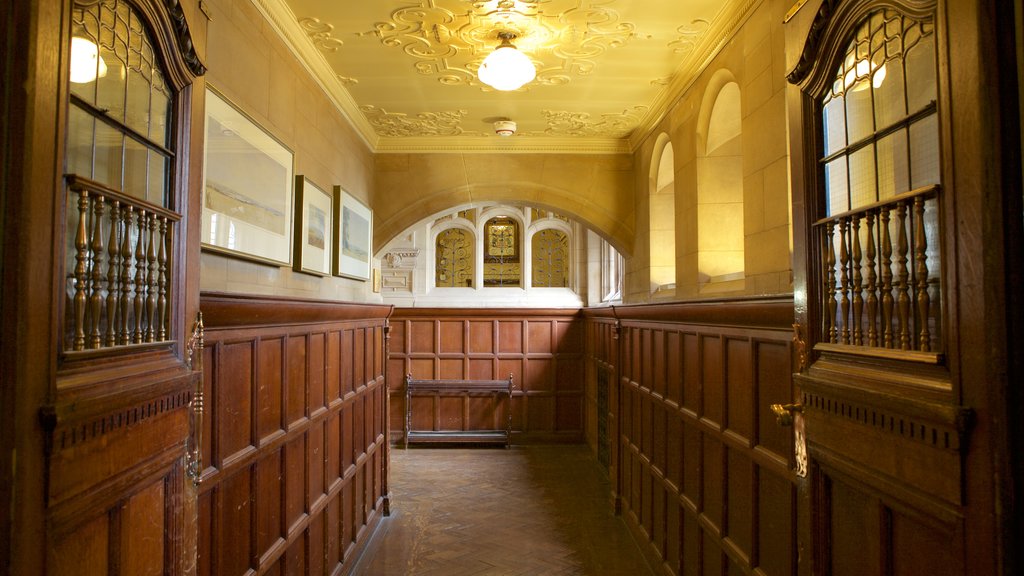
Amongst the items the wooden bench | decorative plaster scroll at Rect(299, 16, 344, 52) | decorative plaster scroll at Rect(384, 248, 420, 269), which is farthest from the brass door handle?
decorative plaster scroll at Rect(384, 248, 420, 269)

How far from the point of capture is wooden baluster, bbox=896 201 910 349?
3.23ft

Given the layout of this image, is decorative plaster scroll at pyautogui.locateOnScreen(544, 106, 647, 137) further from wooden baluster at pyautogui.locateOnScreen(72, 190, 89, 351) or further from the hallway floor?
wooden baluster at pyautogui.locateOnScreen(72, 190, 89, 351)

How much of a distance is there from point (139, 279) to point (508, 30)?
2892 mm

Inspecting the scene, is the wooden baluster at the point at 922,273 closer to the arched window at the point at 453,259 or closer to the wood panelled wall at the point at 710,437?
the wood panelled wall at the point at 710,437

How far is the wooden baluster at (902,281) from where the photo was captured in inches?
38.8

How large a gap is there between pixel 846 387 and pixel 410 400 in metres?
6.29

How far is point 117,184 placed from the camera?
3.64ft

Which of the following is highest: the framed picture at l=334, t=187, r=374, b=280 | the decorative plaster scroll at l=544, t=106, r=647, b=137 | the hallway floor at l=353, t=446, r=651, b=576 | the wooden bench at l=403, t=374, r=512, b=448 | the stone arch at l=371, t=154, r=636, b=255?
the decorative plaster scroll at l=544, t=106, r=647, b=137

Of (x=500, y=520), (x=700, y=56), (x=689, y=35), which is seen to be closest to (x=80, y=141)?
(x=689, y=35)

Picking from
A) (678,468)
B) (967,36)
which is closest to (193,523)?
(967,36)

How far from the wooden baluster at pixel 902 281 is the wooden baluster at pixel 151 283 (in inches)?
54.4

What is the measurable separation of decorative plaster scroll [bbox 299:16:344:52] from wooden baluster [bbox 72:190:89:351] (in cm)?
281

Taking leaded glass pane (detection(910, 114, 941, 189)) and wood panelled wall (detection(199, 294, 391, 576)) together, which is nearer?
leaded glass pane (detection(910, 114, 941, 189))

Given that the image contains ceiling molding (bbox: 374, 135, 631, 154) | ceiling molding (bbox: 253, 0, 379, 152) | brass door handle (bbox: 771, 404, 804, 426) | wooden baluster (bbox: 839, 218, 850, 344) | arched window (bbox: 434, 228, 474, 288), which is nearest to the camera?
wooden baluster (bbox: 839, 218, 850, 344)
